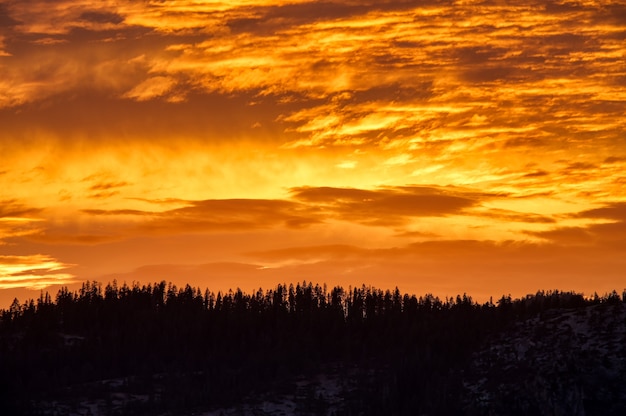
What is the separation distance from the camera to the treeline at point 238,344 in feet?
388

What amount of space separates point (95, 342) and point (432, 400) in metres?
60.3

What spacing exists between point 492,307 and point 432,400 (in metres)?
31.8

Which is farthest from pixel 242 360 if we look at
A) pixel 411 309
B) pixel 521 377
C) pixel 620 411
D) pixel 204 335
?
pixel 620 411

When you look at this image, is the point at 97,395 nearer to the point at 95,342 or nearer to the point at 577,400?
the point at 95,342

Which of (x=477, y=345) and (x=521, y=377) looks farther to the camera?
(x=477, y=345)

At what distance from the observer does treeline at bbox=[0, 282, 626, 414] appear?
118188mm

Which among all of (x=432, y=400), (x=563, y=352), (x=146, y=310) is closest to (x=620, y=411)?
(x=563, y=352)

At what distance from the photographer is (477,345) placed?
12494 cm

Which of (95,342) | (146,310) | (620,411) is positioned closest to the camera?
(620,411)

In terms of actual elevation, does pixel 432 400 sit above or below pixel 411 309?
below

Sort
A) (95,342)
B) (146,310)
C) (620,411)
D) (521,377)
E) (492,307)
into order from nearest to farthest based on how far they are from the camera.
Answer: (620,411) < (521,377) < (492,307) < (95,342) < (146,310)

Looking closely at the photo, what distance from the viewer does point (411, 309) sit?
155 m

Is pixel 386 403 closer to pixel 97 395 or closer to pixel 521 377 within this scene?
pixel 521 377

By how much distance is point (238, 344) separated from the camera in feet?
506
